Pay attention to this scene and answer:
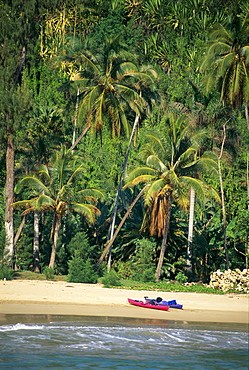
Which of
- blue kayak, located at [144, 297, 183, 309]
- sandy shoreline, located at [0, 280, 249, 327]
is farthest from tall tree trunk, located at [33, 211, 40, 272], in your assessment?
blue kayak, located at [144, 297, 183, 309]

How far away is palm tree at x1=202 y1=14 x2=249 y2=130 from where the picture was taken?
1078 inches

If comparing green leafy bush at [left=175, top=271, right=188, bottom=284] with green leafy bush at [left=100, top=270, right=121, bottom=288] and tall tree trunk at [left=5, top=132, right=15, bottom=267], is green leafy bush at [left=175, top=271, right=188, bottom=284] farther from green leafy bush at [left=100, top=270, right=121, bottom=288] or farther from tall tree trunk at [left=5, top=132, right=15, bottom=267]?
tall tree trunk at [left=5, top=132, right=15, bottom=267]

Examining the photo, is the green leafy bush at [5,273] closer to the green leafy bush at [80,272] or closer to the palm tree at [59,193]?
the green leafy bush at [80,272]

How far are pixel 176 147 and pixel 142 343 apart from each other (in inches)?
484

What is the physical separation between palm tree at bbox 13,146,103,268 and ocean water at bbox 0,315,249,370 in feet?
28.4

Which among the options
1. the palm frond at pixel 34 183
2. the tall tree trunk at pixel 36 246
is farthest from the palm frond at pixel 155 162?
the tall tree trunk at pixel 36 246

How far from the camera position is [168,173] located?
83.1ft

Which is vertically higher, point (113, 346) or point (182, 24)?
point (182, 24)

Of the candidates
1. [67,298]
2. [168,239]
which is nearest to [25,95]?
[168,239]

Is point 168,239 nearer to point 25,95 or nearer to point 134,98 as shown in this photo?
point 134,98

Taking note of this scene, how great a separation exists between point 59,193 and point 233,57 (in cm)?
1059

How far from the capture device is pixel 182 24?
155 feet

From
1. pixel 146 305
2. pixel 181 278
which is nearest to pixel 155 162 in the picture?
pixel 181 278

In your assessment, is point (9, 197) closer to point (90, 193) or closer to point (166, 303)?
point (90, 193)
